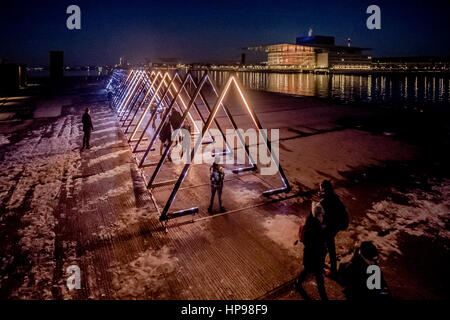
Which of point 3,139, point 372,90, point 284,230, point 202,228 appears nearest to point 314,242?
point 284,230

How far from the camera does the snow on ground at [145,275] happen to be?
12.4 feet

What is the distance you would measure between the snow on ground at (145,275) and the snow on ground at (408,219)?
3515mm

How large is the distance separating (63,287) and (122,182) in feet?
13.1

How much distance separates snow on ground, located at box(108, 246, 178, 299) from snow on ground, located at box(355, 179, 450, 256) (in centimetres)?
351

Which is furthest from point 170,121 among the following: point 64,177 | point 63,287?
point 63,287

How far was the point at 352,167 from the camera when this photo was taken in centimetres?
876

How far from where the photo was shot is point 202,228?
5410 mm

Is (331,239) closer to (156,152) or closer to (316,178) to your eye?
(316,178)

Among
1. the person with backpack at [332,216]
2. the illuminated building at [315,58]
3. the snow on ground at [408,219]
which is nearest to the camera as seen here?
the person with backpack at [332,216]

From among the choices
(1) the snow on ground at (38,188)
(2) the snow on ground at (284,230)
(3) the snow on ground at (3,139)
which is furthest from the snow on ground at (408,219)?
(3) the snow on ground at (3,139)
